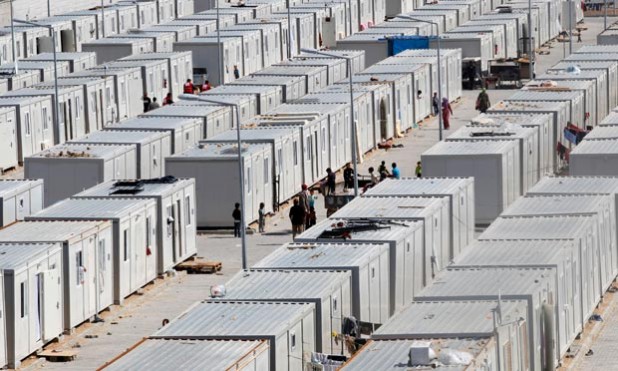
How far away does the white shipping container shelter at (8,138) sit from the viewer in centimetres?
7231

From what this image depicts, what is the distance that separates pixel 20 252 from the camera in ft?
157

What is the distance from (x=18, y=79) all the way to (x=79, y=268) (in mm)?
35911

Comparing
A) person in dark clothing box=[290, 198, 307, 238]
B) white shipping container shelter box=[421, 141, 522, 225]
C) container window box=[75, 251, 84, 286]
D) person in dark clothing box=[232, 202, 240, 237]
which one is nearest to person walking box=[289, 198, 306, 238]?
person in dark clothing box=[290, 198, 307, 238]

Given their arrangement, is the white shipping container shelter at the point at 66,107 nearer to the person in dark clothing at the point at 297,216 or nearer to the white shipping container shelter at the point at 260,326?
the person in dark clothing at the point at 297,216

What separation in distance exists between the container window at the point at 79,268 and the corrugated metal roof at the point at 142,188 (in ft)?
18.0

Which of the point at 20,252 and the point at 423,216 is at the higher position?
the point at 423,216

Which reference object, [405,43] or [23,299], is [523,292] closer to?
[23,299]

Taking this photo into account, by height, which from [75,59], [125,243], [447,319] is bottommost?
[125,243]

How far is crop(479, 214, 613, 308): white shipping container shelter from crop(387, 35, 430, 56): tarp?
146 feet

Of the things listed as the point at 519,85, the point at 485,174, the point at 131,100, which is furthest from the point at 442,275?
the point at 519,85

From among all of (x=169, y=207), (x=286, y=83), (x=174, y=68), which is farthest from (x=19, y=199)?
(x=174, y=68)

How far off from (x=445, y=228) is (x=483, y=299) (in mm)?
11748

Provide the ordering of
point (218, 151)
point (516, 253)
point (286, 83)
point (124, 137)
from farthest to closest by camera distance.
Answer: point (286, 83), point (124, 137), point (218, 151), point (516, 253)

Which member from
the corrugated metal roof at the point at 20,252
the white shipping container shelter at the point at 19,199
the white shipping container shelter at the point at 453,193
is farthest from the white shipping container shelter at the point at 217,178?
the corrugated metal roof at the point at 20,252
